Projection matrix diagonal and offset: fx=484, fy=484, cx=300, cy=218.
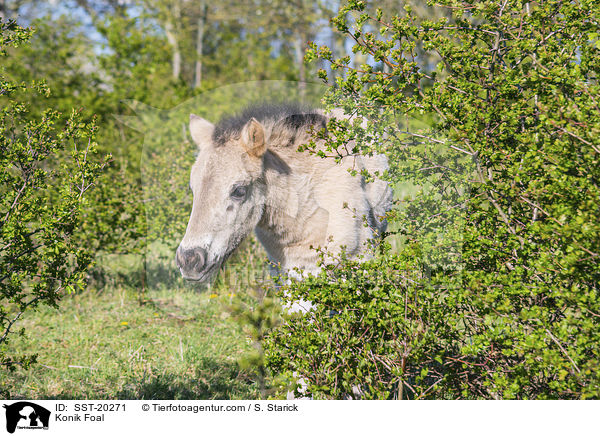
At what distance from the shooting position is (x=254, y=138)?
11.8 ft

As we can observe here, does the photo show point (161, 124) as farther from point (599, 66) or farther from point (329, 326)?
point (599, 66)

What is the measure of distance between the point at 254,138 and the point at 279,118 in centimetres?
37

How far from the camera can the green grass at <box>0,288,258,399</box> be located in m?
4.08

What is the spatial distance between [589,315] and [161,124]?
4.91 meters

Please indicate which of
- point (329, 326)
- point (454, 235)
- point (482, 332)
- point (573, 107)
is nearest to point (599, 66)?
point (573, 107)

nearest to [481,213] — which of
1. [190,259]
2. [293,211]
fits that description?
[293,211]

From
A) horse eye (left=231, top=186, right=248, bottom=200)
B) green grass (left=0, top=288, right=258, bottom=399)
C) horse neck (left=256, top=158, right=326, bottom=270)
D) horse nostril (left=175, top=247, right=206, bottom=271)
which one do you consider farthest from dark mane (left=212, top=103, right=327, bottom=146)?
green grass (left=0, top=288, right=258, bottom=399)

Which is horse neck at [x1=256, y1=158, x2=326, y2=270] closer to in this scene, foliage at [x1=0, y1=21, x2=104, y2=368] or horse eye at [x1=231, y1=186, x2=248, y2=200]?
horse eye at [x1=231, y1=186, x2=248, y2=200]
